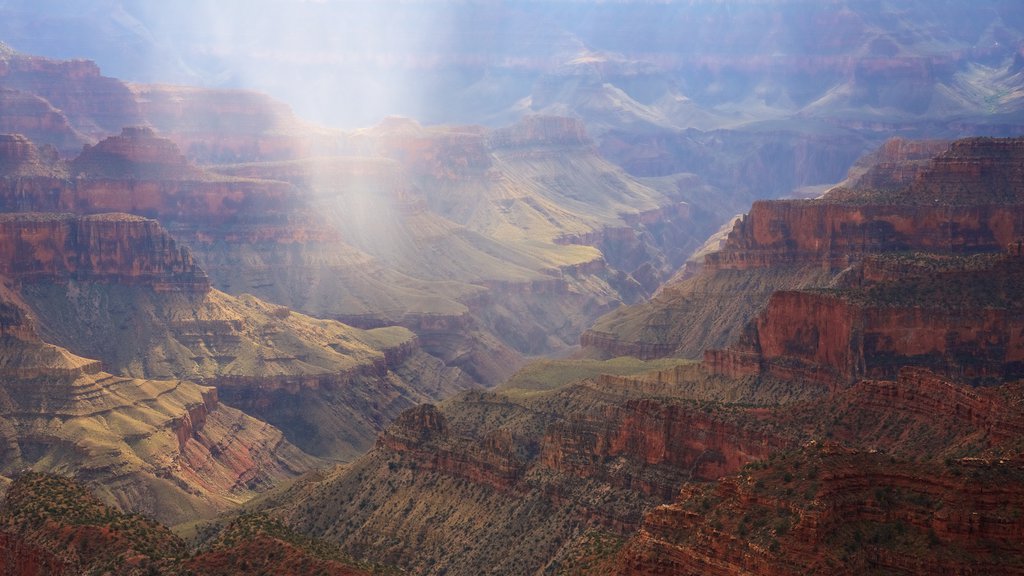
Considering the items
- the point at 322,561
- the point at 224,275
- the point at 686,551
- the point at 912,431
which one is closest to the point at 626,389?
the point at 912,431

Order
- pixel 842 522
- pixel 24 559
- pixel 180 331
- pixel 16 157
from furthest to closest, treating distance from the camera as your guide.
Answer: pixel 16 157 → pixel 180 331 → pixel 24 559 → pixel 842 522

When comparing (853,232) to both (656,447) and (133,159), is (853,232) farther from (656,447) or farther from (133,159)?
(133,159)

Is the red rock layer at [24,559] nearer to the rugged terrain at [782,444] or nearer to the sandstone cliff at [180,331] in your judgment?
the rugged terrain at [782,444]

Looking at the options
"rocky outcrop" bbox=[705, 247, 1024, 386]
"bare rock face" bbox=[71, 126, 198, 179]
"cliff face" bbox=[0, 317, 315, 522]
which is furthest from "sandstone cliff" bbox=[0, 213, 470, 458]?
"rocky outcrop" bbox=[705, 247, 1024, 386]

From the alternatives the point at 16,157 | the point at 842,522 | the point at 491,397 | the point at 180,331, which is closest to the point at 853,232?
the point at 491,397

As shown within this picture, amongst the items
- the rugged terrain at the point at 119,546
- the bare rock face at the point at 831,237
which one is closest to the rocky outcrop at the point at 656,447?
the rugged terrain at the point at 119,546

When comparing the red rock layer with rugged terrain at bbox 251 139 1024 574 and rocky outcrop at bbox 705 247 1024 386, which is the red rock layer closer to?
rugged terrain at bbox 251 139 1024 574

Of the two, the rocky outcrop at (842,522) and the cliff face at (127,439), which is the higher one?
the rocky outcrop at (842,522)

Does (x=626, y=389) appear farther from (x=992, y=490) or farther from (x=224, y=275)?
(x=224, y=275)
